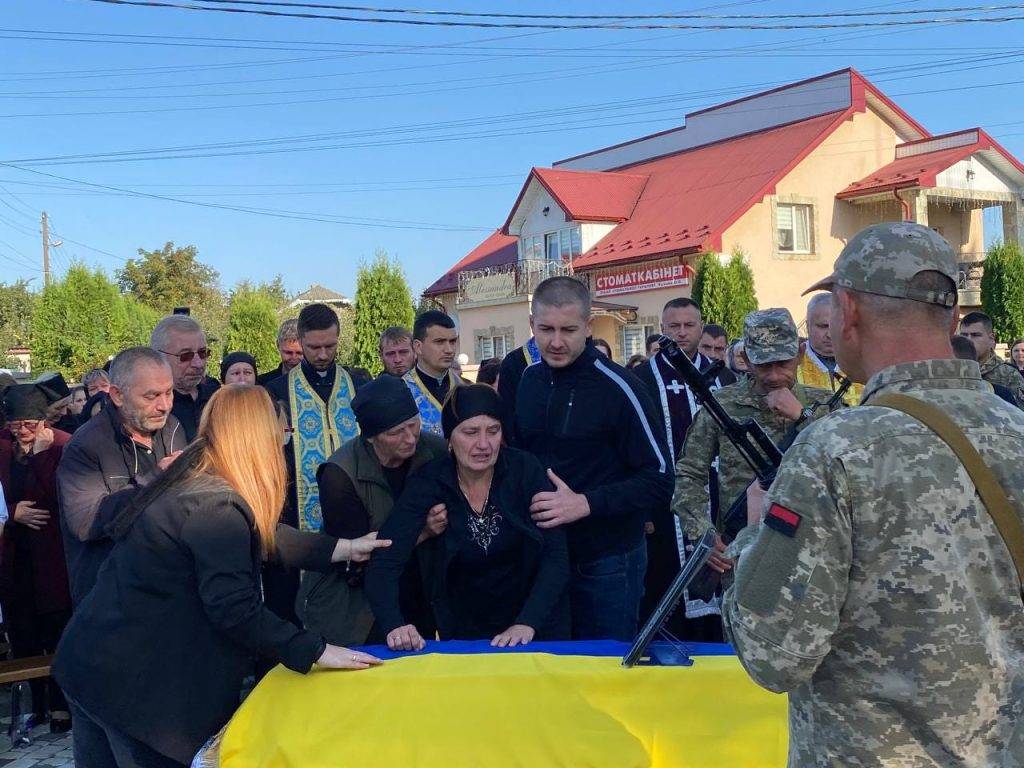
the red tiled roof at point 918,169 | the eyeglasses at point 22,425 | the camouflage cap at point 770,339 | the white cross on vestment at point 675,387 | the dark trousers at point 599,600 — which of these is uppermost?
the red tiled roof at point 918,169

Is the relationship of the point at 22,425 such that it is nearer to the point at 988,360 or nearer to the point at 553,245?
the point at 988,360

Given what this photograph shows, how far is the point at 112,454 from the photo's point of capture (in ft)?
13.6

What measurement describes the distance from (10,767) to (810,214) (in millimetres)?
23445

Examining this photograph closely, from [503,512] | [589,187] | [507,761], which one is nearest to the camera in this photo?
[507,761]

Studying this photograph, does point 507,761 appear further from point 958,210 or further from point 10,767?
point 958,210

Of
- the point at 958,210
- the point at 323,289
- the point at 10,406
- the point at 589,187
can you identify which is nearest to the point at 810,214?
the point at 958,210

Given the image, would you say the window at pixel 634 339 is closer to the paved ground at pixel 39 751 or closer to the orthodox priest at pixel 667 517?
the orthodox priest at pixel 667 517

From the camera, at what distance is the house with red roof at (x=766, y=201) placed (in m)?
24.2

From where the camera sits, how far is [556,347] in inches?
163

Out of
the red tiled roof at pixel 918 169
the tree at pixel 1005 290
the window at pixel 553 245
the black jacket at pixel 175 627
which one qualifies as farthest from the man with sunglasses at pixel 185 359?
the tree at pixel 1005 290

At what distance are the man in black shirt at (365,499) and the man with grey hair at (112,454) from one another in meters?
0.77

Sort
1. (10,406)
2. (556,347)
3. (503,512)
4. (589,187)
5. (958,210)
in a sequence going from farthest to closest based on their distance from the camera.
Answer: (589,187)
(958,210)
(10,406)
(556,347)
(503,512)

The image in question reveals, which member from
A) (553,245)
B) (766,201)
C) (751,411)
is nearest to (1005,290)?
(766,201)

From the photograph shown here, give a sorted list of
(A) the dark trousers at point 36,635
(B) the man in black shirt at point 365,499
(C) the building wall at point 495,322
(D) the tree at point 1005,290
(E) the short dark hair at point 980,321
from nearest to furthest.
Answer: (B) the man in black shirt at point 365,499, (A) the dark trousers at point 36,635, (E) the short dark hair at point 980,321, (D) the tree at point 1005,290, (C) the building wall at point 495,322
